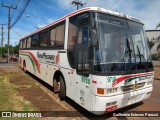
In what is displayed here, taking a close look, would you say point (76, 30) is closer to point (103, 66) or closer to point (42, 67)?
point (103, 66)

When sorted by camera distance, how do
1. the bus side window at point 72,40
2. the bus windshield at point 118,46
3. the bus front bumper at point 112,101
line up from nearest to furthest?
1. the bus front bumper at point 112,101
2. the bus windshield at point 118,46
3. the bus side window at point 72,40

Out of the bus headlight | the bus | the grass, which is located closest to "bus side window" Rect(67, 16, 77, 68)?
the bus

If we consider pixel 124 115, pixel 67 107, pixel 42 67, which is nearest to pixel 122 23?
pixel 124 115

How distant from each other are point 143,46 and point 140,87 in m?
1.39

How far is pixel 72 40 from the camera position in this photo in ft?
20.4

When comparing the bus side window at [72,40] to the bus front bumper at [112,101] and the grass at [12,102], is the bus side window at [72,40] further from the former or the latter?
the grass at [12,102]

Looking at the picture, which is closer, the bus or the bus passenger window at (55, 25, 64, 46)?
the bus

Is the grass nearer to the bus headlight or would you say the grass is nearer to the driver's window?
the driver's window

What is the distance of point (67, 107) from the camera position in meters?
6.49

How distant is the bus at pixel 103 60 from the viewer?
4941 millimetres

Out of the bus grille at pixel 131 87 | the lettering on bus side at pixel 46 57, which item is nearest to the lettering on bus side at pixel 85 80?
the bus grille at pixel 131 87

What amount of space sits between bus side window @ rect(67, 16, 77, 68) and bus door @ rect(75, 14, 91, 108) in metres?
0.30

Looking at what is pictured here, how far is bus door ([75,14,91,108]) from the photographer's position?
17.1ft

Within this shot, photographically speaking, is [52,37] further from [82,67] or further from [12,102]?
[82,67]
